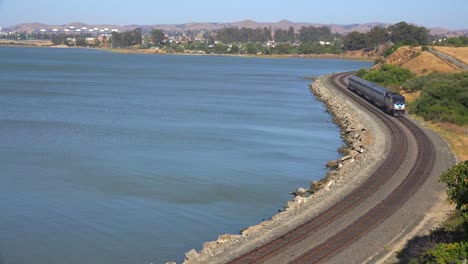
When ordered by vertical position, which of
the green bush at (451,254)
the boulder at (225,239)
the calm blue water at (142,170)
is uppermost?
the green bush at (451,254)

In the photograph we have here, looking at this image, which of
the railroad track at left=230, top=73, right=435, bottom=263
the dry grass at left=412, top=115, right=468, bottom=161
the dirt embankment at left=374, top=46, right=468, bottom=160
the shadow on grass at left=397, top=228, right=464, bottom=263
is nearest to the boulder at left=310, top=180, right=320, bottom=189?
the railroad track at left=230, top=73, right=435, bottom=263

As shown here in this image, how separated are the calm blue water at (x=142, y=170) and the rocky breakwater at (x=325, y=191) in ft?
4.30

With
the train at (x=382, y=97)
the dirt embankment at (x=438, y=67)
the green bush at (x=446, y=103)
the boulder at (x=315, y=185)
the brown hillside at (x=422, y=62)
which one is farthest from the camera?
the brown hillside at (x=422, y=62)

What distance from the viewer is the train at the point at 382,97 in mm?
49938

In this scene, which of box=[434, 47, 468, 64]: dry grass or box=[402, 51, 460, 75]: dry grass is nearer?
box=[402, 51, 460, 75]: dry grass

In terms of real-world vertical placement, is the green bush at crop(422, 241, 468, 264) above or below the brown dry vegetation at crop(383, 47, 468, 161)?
above

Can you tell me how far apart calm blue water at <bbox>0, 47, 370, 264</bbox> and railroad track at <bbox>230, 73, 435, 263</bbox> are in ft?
12.5

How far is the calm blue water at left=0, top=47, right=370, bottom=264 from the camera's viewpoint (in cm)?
2303

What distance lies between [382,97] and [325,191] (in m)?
29.8

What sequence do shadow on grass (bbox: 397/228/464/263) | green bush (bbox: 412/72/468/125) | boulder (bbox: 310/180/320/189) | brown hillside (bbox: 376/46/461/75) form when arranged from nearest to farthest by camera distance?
shadow on grass (bbox: 397/228/464/263)
boulder (bbox: 310/180/320/189)
green bush (bbox: 412/72/468/125)
brown hillside (bbox: 376/46/461/75)

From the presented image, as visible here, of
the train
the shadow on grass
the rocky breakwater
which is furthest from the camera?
the train

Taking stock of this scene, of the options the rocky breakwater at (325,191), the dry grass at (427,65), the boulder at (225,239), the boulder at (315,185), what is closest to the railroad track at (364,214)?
the rocky breakwater at (325,191)

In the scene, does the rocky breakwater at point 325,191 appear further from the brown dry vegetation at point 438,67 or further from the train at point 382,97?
the brown dry vegetation at point 438,67

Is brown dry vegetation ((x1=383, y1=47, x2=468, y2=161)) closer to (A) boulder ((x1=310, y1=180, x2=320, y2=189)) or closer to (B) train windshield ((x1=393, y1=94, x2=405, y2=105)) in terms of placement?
(B) train windshield ((x1=393, y1=94, x2=405, y2=105))
